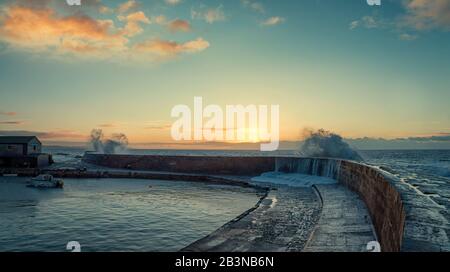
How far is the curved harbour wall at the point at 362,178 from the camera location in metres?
5.64

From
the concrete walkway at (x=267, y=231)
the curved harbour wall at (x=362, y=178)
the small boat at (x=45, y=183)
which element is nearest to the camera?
the curved harbour wall at (x=362, y=178)

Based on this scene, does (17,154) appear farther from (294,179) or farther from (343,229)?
(343,229)

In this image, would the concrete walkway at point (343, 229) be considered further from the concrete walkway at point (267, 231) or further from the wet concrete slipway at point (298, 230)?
the concrete walkway at point (267, 231)

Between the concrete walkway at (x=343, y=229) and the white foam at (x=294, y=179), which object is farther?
the white foam at (x=294, y=179)

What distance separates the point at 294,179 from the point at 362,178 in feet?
43.7

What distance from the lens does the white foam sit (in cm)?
2650

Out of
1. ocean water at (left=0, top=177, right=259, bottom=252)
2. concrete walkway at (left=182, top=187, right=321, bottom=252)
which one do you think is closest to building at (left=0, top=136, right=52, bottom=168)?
ocean water at (left=0, top=177, right=259, bottom=252)

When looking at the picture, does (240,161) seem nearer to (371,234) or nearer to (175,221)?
(175,221)

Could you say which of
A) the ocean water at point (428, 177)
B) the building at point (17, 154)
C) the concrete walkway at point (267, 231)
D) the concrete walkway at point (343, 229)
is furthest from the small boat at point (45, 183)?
the ocean water at point (428, 177)

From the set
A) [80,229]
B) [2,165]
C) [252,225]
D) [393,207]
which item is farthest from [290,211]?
[2,165]

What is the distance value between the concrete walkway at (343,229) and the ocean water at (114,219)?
13.8 ft

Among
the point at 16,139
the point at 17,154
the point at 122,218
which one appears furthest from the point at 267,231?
the point at 16,139

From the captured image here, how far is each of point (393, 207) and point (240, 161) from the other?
103 ft
